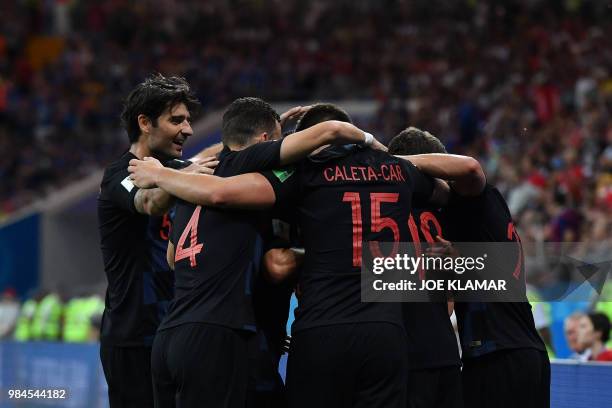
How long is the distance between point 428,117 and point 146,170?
1114 centimetres

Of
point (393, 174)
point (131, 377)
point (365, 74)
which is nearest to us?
point (393, 174)

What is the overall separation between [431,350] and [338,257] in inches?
27.1

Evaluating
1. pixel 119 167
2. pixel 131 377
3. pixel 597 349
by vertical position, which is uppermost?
pixel 119 167

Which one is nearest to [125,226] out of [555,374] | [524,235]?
[555,374]

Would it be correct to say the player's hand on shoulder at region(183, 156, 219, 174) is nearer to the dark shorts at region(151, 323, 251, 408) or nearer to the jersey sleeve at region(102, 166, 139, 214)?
the jersey sleeve at region(102, 166, 139, 214)

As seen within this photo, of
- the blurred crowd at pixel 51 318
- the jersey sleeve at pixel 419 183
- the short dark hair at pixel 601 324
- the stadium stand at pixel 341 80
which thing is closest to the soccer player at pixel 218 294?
the jersey sleeve at pixel 419 183

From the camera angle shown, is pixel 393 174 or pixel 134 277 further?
pixel 134 277

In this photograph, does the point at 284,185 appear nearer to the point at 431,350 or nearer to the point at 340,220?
the point at 340,220

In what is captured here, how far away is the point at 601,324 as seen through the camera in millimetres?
7078

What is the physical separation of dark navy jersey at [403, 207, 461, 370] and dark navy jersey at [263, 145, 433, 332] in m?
0.31

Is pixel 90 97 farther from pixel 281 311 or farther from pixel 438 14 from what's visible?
pixel 281 311

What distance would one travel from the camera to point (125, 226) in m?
5.37

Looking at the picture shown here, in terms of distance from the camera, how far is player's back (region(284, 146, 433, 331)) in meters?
4.56

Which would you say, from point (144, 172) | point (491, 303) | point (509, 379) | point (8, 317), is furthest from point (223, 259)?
point (8, 317)
